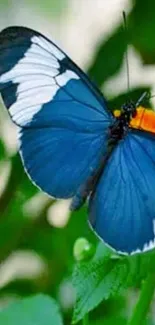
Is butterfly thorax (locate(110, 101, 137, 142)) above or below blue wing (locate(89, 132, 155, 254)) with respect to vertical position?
above

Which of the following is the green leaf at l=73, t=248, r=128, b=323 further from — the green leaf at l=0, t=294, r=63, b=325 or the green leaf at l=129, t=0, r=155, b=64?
the green leaf at l=129, t=0, r=155, b=64

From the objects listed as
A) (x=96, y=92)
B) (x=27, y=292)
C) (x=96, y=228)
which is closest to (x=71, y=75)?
(x=96, y=92)

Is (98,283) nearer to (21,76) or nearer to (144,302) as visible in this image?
(144,302)

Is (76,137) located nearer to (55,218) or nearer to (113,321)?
(113,321)

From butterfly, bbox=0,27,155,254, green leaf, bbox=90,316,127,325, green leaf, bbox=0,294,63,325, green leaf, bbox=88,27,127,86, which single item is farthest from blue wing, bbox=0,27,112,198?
green leaf, bbox=88,27,127,86

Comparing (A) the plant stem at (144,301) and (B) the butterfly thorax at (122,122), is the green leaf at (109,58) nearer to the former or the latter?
(B) the butterfly thorax at (122,122)
